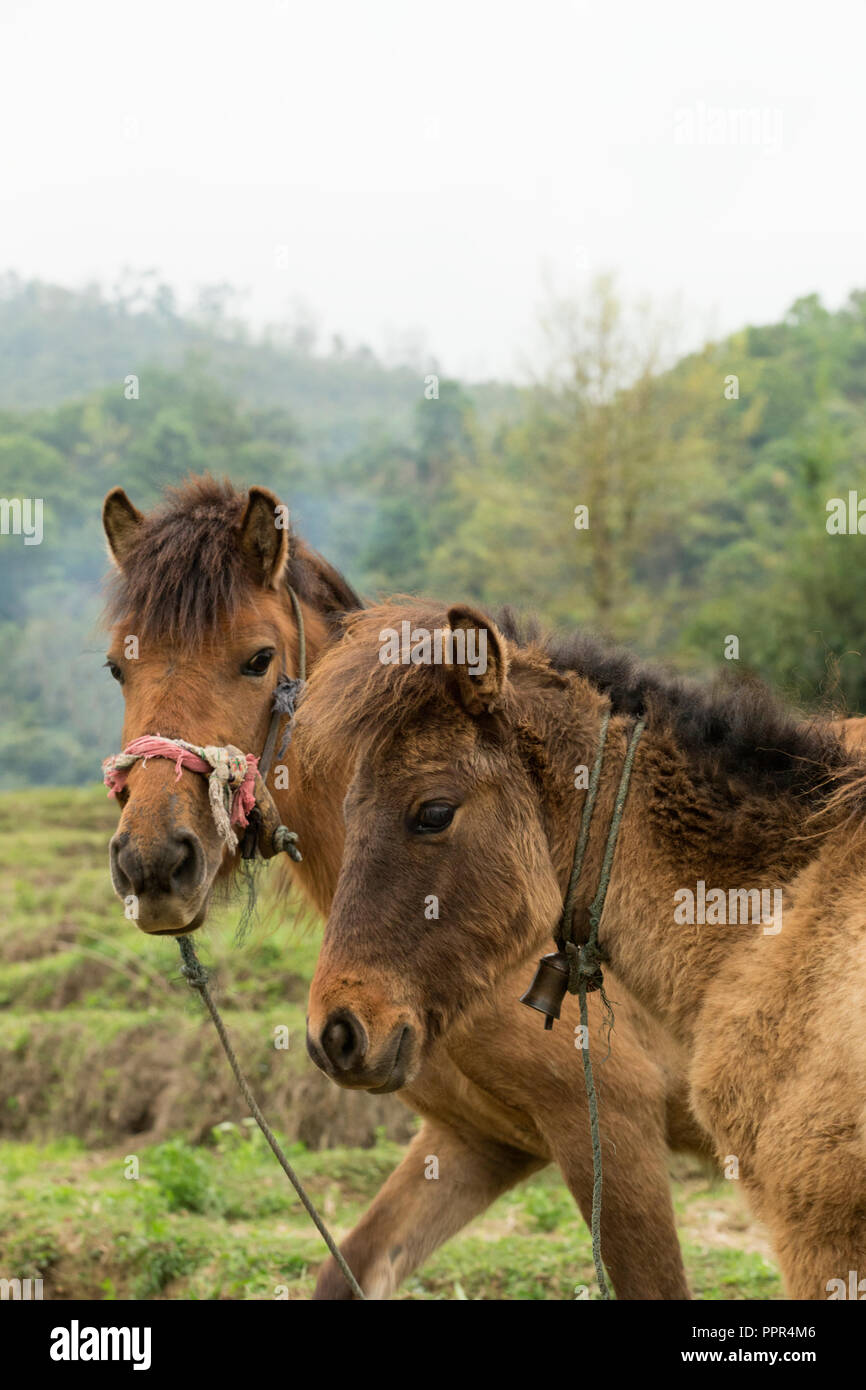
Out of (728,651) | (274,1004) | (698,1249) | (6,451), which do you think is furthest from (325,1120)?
(6,451)

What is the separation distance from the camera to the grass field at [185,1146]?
6.34 meters

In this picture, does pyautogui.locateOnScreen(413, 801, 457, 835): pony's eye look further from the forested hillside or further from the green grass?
the green grass

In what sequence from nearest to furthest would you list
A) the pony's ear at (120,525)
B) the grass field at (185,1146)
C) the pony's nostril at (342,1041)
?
the pony's nostril at (342,1041) < the pony's ear at (120,525) < the grass field at (185,1146)

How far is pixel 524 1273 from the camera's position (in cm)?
623

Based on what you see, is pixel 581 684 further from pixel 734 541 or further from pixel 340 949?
pixel 734 541

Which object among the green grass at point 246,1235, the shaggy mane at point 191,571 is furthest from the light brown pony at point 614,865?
the green grass at point 246,1235

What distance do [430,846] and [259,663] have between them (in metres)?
1.51

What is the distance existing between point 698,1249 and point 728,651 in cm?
398

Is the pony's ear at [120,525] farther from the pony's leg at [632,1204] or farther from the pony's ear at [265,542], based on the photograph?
the pony's leg at [632,1204]

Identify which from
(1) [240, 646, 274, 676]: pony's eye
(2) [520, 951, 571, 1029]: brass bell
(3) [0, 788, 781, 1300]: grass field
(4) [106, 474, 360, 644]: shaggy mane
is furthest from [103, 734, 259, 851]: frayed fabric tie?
(2) [520, 951, 571, 1029]: brass bell

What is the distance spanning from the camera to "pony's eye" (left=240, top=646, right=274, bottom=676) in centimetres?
439

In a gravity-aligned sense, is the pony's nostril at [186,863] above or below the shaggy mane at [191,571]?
below

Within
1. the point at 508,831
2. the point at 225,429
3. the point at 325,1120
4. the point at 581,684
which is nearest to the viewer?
the point at 508,831

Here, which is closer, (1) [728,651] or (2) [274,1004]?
(1) [728,651]
